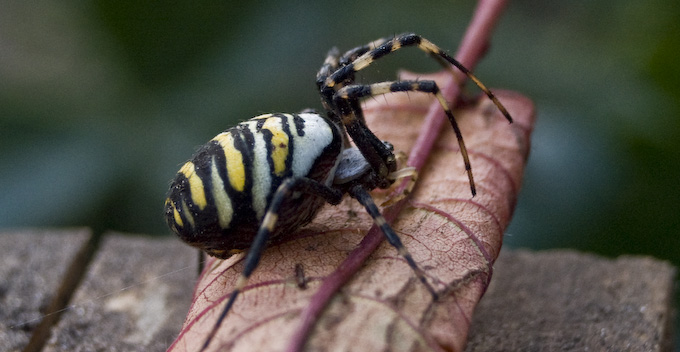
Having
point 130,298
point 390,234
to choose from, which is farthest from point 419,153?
point 130,298

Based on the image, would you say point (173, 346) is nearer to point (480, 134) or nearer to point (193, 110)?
point (480, 134)

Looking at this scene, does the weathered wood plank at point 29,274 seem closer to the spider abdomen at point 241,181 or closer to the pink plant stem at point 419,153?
the spider abdomen at point 241,181

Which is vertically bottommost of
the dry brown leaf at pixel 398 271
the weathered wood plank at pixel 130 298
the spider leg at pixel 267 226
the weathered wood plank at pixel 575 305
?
the weathered wood plank at pixel 575 305

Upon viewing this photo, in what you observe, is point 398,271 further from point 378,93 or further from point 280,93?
point 280,93

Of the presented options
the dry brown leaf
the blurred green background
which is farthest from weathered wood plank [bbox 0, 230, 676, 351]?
the blurred green background

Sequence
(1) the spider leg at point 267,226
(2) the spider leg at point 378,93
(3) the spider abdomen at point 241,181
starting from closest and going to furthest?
(1) the spider leg at point 267,226, (3) the spider abdomen at point 241,181, (2) the spider leg at point 378,93

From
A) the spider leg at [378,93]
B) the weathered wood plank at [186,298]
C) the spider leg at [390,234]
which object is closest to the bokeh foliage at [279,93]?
the weathered wood plank at [186,298]

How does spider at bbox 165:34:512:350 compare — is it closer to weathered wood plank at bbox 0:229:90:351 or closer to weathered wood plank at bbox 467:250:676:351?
Answer: weathered wood plank at bbox 467:250:676:351
